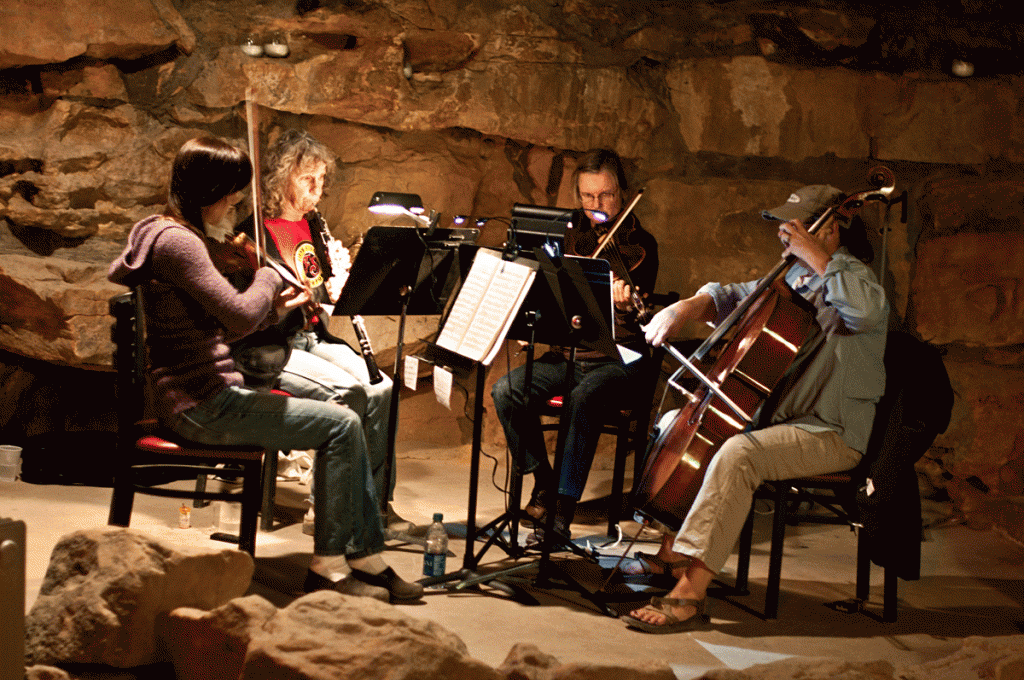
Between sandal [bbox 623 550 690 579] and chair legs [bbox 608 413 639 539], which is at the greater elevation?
chair legs [bbox 608 413 639 539]

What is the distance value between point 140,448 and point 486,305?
1054 millimetres

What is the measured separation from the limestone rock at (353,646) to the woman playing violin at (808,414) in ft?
3.17

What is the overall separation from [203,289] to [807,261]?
1.81 metres

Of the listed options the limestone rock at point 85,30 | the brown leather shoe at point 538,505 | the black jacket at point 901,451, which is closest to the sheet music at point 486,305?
the brown leather shoe at point 538,505

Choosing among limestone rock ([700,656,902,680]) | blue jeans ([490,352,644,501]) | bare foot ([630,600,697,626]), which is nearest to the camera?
limestone rock ([700,656,902,680])

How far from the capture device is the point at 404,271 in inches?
126

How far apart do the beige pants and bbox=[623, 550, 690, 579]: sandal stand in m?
0.32

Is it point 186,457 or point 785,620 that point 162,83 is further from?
point 785,620

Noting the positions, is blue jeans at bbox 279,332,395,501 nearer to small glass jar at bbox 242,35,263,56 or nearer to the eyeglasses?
the eyeglasses

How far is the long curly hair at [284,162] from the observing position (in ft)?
12.0

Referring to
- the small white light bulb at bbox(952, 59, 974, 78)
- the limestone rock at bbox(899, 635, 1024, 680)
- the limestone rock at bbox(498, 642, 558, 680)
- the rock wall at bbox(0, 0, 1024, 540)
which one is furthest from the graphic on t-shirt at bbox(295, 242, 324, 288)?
the small white light bulb at bbox(952, 59, 974, 78)

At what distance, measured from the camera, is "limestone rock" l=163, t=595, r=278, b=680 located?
2.01m

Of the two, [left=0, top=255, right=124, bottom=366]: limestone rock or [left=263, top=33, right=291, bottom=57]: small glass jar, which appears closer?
[left=0, top=255, right=124, bottom=366]: limestone rock

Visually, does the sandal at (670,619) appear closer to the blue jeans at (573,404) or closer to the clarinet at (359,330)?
the blue jeans at (573,404)
